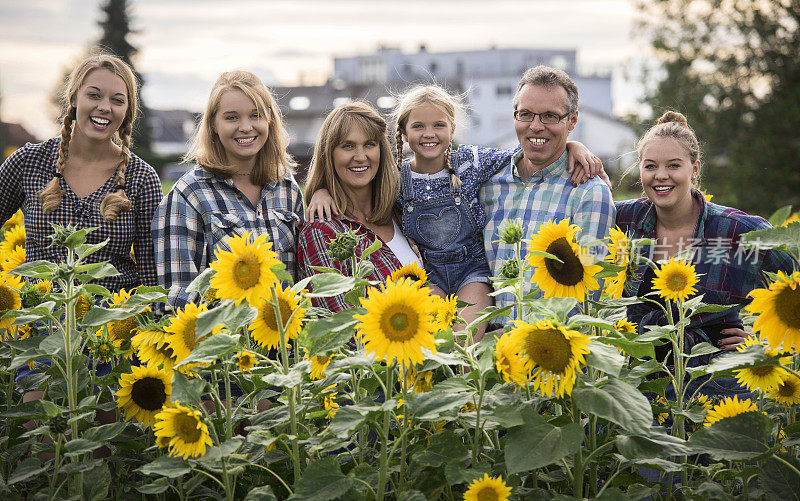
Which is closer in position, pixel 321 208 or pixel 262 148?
pixel 321 208

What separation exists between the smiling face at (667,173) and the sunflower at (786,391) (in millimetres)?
1379

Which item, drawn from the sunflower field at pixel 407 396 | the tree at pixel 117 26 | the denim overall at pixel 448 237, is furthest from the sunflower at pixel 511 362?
the tree at pixel 117 26

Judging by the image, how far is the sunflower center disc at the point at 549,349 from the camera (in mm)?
1556

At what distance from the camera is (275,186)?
3.56 m

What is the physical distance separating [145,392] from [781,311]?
1522 mm

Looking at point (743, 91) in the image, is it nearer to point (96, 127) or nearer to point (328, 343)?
point (96, 127)

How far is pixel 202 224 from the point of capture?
3332 millimetres

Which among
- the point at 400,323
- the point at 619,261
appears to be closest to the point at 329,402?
the point at 400,323

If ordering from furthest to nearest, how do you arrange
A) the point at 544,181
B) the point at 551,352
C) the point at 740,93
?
the point at 740,93, the point at 544,181, the point at 551,352

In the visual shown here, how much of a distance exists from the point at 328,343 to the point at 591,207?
2055 millimetres

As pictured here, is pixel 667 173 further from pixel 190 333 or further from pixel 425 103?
pixel 190 333

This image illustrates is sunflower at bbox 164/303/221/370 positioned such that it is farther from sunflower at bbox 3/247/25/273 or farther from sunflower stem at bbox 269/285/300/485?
sunflower at bbox 3/247/25/273

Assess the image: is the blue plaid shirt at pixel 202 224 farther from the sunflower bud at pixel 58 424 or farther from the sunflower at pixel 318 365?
the sunflower at pixel 318 365

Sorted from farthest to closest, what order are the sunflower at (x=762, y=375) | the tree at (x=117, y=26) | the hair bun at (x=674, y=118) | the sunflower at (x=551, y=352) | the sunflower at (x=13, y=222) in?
the tree at (x=117, y=26) → the sunflower at (x=13, y=222) → the hair bun at (x=674, y=118) → the sunflower at (x=762, y=375) → the sunflower at (x=551, y=352)
